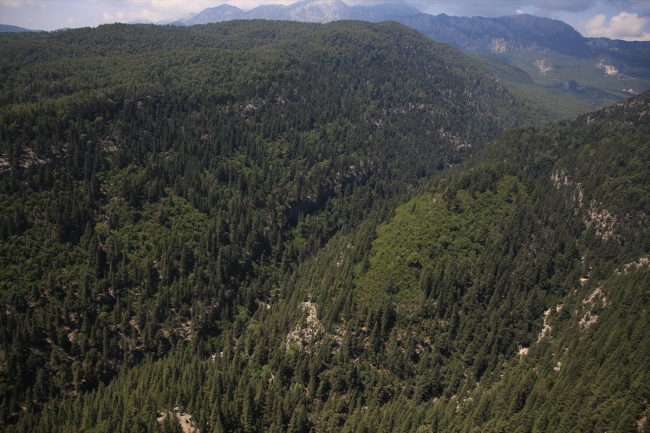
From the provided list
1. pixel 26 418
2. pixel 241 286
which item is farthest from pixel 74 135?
pixel 26 418

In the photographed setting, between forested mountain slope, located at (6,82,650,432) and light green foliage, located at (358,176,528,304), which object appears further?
light green foliage, located at (358,176,528,304)

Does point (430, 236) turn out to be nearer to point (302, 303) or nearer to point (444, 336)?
point (444, 336)

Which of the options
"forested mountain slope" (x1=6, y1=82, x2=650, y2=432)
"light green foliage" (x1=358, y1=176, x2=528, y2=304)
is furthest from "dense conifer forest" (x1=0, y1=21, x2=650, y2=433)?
"light green foliage" (x1=358, y1=176, x2=528, y2=304)

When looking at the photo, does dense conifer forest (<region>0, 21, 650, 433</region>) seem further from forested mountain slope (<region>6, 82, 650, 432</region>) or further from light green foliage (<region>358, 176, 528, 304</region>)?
light green foliage (<region>358, 176, 528, 304</region>)

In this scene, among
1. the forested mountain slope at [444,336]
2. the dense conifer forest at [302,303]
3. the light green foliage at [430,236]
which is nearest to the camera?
the forested mountain slope at [444,336]

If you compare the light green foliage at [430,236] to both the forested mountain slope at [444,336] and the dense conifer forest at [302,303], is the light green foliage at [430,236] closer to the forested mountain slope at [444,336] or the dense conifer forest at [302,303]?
the forested mountain slope at [444,336]

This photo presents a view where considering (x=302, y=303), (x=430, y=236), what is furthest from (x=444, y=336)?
(x=302, y=303)

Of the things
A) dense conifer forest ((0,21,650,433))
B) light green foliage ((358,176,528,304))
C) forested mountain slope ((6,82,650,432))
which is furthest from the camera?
light green foliage ((358,176,528,304))

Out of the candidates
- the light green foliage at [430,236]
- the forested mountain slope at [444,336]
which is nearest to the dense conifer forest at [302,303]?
the forested mountain slope at [444,336]

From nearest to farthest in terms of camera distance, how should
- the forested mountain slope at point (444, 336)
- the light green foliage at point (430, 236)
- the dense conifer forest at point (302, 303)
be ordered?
1. the forested mountain slope at point (444, 336)
2. the dense conifer forest at point (302, 303)
3. the light green foliage at point (430, 236)

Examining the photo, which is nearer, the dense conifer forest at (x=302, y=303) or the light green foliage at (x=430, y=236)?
the dense conifer forest at (x=302, y=303)

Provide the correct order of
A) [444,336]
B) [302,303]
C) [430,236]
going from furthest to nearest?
[430,236], [302,303], [444,336]
